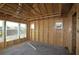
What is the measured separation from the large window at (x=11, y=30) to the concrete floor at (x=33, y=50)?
0.19 meters

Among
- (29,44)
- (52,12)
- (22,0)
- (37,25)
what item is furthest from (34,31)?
(22,0)

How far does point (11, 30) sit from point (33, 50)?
600mm

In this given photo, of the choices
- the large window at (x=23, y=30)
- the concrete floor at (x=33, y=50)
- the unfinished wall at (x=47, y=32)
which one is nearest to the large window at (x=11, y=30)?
the large window at (x=23, y=30)

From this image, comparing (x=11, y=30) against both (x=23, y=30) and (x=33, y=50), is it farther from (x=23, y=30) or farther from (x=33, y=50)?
(x=33, y=50)

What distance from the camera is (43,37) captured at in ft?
8.18

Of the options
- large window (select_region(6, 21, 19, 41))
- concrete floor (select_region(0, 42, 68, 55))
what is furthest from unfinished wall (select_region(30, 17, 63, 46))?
large window (select_region(6, 21, 19, 41))

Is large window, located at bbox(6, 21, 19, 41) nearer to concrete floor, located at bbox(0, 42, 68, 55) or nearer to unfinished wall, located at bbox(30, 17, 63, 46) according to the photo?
concrete floor, located at bbox(0, 42, 68, 55)

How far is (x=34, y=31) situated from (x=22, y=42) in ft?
1.10

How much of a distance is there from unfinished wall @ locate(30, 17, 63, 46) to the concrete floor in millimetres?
115

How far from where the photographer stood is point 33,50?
230cm

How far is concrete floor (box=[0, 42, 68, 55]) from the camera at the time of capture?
210cm

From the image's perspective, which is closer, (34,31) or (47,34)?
(34,31)

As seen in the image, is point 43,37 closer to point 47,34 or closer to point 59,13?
point 47,34

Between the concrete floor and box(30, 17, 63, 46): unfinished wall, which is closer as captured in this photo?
the concrete floor
